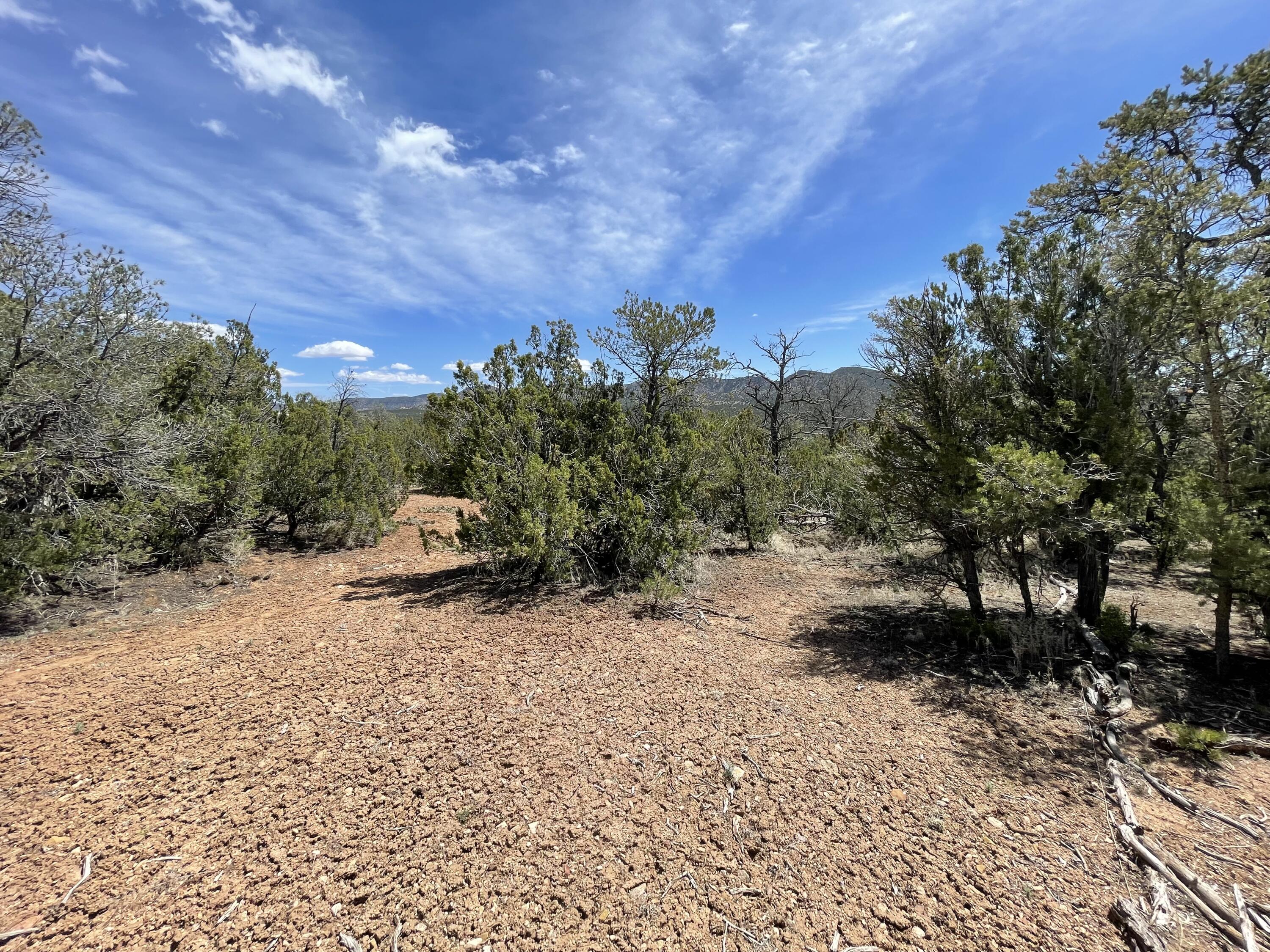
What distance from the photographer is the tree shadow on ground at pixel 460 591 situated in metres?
5.79

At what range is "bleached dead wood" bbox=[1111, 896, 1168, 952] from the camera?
6.12 ft

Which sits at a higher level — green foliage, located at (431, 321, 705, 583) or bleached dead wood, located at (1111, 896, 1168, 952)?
green foliage, located at (431, 321, 705, 583)

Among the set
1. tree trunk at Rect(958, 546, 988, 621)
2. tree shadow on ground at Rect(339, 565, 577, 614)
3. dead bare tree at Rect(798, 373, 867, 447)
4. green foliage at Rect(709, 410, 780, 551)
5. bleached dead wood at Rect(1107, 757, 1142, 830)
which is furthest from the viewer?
dead bare tree at Rect(798, 373, 867, 447)

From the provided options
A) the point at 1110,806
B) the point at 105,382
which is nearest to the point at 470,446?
the point at 105,382

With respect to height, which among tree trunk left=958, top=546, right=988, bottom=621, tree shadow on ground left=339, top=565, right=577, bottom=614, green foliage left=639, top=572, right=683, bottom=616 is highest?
tree trunk left=958, top=546, right=988, bottom=621

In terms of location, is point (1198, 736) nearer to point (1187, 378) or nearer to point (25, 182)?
point (1187, 378)

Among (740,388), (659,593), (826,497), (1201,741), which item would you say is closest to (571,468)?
(659,593)

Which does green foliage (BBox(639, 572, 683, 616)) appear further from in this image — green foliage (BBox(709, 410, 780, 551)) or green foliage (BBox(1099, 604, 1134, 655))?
green foliage (BBox(1099, 604, 1134, 655))

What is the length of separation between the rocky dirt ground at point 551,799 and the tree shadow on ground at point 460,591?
1.00 meters

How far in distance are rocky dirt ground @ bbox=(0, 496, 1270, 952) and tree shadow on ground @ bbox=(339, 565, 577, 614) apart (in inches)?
39.3

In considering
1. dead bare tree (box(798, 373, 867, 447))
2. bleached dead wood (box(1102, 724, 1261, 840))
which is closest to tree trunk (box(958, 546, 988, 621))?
bleached dead wood (box(1102, 724, 1261, 840))

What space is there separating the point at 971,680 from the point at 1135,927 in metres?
2.62

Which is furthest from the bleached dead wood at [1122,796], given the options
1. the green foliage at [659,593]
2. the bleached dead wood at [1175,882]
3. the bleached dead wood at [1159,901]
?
the green foliage at [659,593]

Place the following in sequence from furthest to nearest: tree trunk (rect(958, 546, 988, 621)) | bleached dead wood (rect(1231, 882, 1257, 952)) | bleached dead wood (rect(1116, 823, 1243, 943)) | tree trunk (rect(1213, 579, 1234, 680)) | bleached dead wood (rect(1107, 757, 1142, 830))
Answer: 1. tree trunk (rect(958, 546, 988, 621))
2. tree trunk (rect(1213, 579, 1234, 680))
3. bleached dead wood (rect(1107, 757, 1142, 830))
4. bleached dead wood (rect(1116, 823, 1243, 943))
5. bleached dead wood (rect(1231, 882, 1257, 952))
